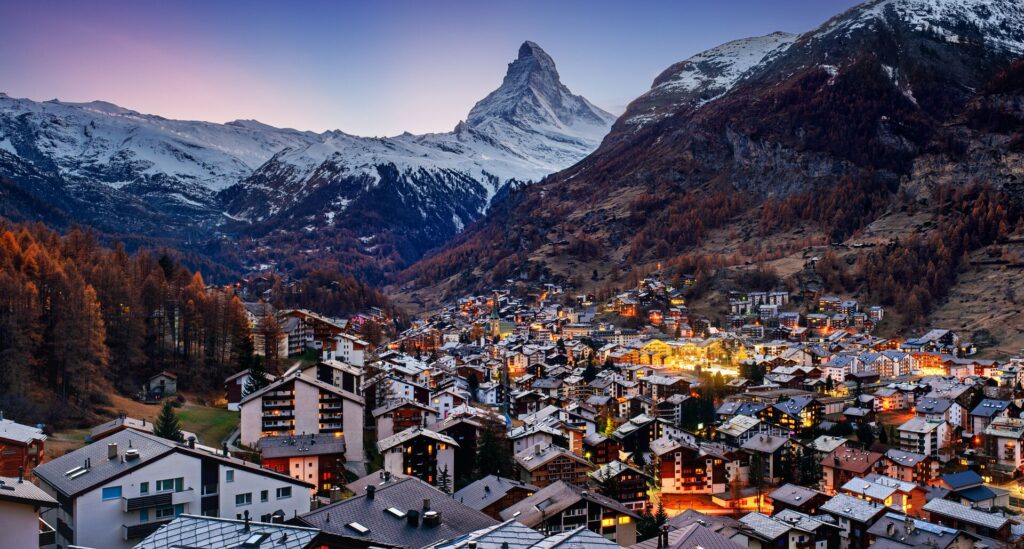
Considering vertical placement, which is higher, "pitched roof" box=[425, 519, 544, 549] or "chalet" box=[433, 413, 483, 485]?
"pitched roof" box=[425, 519, 544, 549]

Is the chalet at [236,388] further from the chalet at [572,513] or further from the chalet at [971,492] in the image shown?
the chalet at [971,492]

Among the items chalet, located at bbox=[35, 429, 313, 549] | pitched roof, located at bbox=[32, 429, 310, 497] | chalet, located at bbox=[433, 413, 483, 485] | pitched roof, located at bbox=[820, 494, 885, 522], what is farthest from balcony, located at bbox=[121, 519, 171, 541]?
pitched roof, located at bbox=[820, 494, 885, 522]

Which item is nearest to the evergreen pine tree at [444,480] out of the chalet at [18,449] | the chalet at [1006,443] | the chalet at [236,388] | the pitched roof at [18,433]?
the chalet at [236,388]

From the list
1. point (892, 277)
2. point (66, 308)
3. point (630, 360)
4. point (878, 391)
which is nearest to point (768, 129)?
point (892, 277)

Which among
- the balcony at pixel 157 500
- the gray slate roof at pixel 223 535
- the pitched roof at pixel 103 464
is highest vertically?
the gray slate roof at pixel 223 535

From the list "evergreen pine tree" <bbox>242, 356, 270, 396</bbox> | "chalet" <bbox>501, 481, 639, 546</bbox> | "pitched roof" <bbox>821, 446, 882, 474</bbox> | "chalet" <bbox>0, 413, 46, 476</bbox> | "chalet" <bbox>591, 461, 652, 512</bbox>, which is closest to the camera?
"chalet" <bbox>0, 413, 46, 476</bbox>

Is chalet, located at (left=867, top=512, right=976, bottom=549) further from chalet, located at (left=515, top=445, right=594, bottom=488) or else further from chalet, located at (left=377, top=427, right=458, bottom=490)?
chalet, located at (left=377, top=427, right=458, bottom=490)
